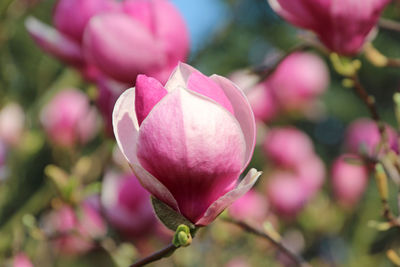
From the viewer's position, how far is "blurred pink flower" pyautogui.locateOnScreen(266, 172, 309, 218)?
4.30 ft

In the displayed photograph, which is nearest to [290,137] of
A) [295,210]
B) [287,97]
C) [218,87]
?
[287,97]

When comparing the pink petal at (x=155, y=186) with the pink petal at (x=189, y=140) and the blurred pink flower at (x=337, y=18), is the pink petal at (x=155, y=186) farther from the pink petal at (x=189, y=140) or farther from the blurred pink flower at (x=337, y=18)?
the blurred pink flower at (x=337, y=18)

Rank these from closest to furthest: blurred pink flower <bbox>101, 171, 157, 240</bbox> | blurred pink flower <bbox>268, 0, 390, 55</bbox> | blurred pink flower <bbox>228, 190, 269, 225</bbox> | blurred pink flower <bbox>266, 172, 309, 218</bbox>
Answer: blurred pink flower <bbox>268, 0, 390, 55</bbox> < blurred pink flower <bbox>101, 171, 157, 240</bbox> < blurred pink flower <bbox>228, 190, 269, 225</bbox> < blurred pink flower <bbox>266, 172, 309, 218</bbox>

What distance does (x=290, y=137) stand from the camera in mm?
1504

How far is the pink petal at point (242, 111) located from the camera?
430 millimetres

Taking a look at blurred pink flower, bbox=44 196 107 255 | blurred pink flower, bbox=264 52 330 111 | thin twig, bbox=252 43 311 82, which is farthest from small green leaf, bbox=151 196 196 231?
blurred pink flower, bbox=264 52 330 111

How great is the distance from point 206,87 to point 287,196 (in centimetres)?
93

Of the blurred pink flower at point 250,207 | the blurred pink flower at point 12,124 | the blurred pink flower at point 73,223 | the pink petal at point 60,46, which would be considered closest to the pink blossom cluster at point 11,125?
the blurred pink flower at point 12,124

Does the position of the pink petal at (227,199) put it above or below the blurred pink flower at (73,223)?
above

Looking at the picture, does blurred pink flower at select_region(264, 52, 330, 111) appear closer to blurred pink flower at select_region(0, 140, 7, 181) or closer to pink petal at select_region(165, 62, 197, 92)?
blurred pink flower at select_region(0, 140, 7, 181)

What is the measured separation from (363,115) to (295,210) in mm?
4047

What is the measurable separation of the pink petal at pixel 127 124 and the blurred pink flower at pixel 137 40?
19cm

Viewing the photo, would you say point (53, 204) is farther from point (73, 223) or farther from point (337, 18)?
point (337, 18)

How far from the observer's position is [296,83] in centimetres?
153
